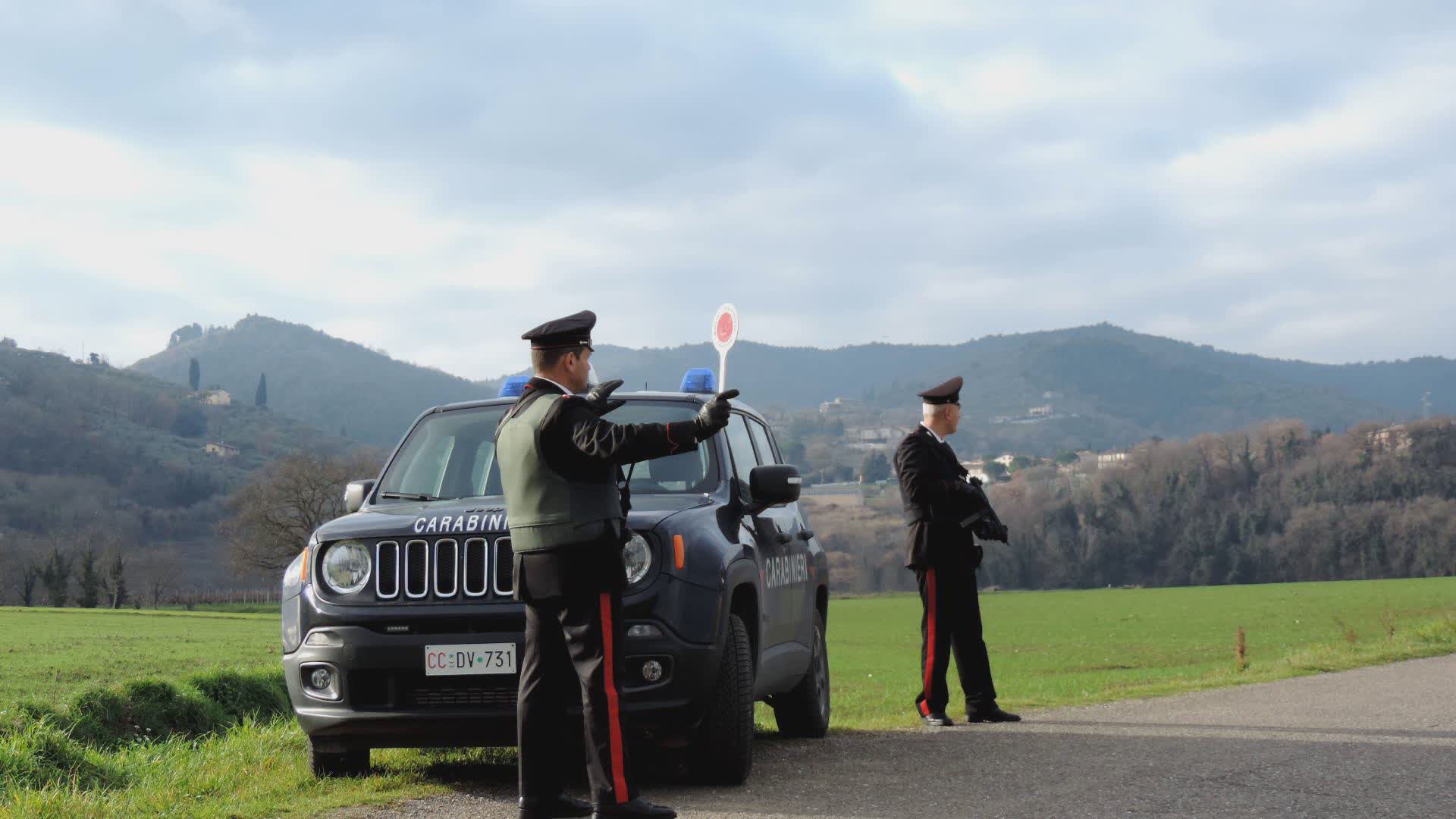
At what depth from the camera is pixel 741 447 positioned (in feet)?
27.6

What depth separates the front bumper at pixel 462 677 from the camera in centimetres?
633

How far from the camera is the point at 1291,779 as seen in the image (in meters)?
6.90

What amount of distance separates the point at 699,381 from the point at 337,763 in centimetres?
295

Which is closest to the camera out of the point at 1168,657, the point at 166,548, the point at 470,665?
the point at 470,665

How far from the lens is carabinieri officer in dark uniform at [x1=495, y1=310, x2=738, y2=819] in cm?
530

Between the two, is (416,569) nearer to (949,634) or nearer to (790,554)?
(790,554)

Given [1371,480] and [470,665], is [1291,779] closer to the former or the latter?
[470,665]

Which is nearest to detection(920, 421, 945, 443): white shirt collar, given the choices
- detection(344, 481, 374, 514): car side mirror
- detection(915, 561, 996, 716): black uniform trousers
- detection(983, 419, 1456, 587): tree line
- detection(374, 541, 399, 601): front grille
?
detection(915, 561, 996, 716): black uniform trousers

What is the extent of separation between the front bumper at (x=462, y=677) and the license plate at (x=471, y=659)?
24 millimetres

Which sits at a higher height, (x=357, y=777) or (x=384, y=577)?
(x=384, y=577)

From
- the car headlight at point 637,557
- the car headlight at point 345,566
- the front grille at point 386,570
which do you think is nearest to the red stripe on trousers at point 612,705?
the car headlight at point 637,557

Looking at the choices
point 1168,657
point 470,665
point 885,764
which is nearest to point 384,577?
point 470,665

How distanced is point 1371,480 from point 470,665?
5830 inches

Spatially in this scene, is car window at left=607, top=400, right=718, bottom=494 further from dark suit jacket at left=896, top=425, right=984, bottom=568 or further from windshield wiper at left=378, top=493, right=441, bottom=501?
dark suit jacket at left=896, top=425, right=984, bottom=568
